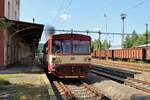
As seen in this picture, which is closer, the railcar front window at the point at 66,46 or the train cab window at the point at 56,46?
the train cab window at the point at 56,46

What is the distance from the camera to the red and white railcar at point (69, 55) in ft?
65.0

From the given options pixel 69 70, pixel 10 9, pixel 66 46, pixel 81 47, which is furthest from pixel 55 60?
pixel 10 9

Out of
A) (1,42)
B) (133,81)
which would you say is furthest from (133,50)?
(133,81)

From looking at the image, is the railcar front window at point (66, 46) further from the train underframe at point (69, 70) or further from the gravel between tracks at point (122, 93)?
the gravel between tracks at point (122, 93)

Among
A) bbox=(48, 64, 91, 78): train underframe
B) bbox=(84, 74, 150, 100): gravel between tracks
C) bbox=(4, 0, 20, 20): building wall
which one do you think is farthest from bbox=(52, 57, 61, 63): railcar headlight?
bbox=(4, 0, 20, 20): building wall

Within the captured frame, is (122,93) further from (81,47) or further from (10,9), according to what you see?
(10,9)

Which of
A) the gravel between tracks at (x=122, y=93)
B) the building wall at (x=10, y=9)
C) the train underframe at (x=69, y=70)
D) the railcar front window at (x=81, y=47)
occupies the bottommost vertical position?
the gravel between tracks at (x=122, y=93)

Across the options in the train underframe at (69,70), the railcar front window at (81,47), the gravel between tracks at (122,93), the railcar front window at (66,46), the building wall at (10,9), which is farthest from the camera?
the building wall at (10,9)

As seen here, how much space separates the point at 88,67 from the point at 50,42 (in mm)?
2630

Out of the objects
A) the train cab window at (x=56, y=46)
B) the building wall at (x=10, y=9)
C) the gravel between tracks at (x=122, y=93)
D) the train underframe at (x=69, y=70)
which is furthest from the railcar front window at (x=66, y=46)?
the building wall at (x=10, y=9)

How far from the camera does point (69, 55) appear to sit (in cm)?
2000

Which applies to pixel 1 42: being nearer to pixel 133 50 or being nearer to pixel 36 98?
A: pixel 36 98

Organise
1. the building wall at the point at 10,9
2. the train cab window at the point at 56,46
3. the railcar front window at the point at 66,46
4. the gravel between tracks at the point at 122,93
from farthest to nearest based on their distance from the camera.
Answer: the building wall at the point at 10,9
the railcar front window at the point at 66,46
the train cab window at the point at 56,46
the gravel between tracks at the point at 122,93

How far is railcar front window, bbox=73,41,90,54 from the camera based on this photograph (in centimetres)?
2025
